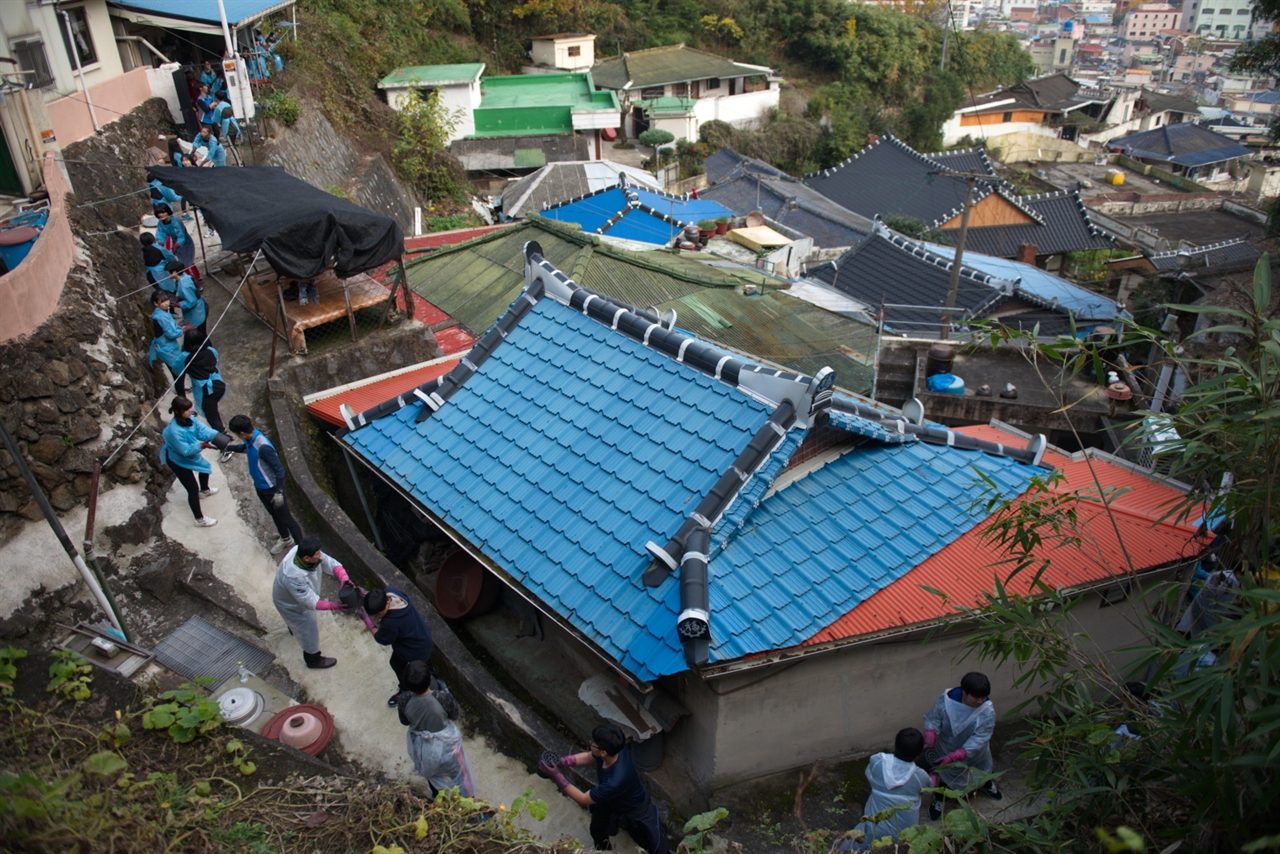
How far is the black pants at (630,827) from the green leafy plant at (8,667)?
4551mm

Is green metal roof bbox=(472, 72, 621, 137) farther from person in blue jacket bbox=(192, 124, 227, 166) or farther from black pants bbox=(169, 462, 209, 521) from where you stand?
black pants bbox=(169, 462, 209, 521)

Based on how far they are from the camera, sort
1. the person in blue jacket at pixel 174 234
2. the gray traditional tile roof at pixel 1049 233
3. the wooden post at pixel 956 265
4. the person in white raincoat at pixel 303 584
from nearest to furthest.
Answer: the person in white raincoat at pixel 303 584, the person in blue jacket at pixel 174 234, the wooden post at pixel 956 265, the gray traditional tile roof at pixel 1049 233

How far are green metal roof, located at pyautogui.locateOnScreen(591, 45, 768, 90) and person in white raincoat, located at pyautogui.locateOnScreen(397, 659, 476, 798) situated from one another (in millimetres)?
47825

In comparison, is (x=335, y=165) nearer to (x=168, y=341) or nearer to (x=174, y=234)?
(x=174, y=234)

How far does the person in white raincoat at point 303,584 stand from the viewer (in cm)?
755

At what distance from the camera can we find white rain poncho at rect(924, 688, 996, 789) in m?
6.64

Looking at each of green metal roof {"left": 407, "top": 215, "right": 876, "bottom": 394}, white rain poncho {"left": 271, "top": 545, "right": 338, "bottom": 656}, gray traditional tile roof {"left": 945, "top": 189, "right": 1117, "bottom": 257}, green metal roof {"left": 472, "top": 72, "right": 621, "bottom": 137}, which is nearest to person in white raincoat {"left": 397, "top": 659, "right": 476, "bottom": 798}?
white rain poncho {"left": 271, "top": 545, "right": 338, "bottom": 656}

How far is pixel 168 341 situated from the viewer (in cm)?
1071

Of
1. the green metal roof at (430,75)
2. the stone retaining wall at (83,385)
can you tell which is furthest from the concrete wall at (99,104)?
the green metal roof at (430,75)

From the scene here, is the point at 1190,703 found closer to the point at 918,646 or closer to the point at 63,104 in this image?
the point at 918,646

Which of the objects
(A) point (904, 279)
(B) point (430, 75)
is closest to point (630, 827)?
(A) point (904, 279)

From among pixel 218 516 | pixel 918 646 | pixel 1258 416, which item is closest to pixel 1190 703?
pixel 1258 416

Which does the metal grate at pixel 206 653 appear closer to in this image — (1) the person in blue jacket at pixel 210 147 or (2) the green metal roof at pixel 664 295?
(2) the green metal roof at pixel 664 295

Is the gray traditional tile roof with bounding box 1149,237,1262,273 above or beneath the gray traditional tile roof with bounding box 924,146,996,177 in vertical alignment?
beneath
